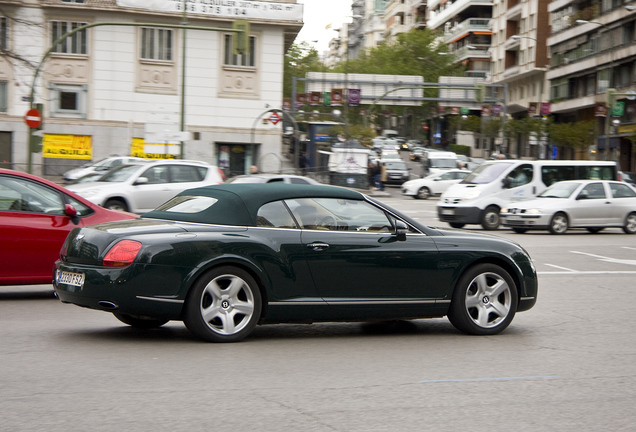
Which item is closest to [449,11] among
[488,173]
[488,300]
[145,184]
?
[488,173]

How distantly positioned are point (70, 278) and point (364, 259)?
8.14 feet

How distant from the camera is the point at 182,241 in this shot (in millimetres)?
7160

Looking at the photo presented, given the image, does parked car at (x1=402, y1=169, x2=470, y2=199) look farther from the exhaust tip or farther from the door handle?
the exhaust tip

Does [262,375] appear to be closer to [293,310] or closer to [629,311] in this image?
[293,310]

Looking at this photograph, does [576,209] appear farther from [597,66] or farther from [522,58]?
[522,58]

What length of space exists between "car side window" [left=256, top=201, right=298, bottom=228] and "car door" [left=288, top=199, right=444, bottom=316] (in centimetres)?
8

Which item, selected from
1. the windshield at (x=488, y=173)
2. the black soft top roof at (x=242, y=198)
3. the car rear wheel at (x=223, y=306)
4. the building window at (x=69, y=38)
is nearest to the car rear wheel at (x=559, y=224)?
the windshield at (x=488, y=173)

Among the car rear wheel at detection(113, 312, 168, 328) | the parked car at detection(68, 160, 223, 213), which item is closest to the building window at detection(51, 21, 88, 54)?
the parked car at detection(68, 160, 223, 213)

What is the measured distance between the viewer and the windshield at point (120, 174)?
21.6 metres

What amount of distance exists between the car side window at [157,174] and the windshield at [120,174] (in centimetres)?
34

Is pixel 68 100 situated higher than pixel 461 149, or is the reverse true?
pixel 461 149

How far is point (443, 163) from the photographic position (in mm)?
54281

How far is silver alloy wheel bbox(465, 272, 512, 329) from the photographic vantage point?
830cm

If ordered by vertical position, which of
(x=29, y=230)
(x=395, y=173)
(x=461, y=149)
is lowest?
(x=29, y=230)
